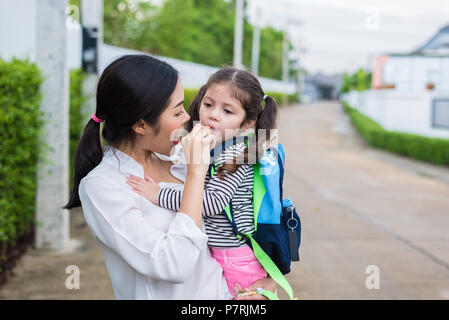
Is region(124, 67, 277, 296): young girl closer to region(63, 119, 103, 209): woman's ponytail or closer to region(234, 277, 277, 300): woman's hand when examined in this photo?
region(234, 277, 277, 300): woman's hand

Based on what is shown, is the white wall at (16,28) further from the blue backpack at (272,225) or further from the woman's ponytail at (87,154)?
the blue backpack at (272,225)

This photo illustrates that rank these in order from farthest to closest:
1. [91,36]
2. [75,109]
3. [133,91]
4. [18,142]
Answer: [75,109]
[91,36]
[18,142]
[133,91]

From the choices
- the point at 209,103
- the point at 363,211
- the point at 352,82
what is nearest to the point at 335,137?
the point at 363,211

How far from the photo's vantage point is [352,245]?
624 centimetres

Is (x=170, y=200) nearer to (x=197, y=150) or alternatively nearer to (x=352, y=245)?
(x=197, y=150)

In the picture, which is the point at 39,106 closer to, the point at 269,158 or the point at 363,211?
the point at 269,158

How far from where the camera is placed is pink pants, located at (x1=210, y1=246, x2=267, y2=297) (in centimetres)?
191

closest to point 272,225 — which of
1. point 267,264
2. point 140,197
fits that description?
point 267,264

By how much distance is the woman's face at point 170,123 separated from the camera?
1.82 metres

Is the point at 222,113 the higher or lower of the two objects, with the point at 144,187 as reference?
higher

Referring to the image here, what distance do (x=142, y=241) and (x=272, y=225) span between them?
1.56ft

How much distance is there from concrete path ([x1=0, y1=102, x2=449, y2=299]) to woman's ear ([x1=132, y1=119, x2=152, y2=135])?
9.71 ft

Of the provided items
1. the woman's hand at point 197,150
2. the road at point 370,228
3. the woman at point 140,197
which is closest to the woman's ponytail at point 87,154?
the woman at point 140,197

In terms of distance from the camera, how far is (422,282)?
5066 millimetres
